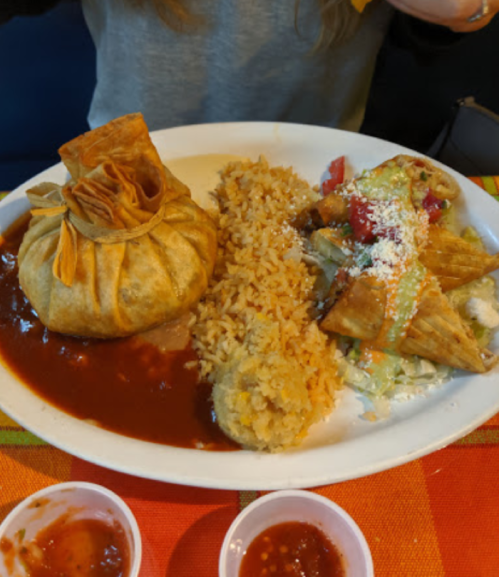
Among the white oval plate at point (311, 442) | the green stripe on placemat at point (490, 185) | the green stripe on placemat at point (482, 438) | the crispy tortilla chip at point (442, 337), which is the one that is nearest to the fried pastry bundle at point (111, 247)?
the white oval plate at point (311, 442)

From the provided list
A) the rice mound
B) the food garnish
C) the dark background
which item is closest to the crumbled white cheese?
the food garnish

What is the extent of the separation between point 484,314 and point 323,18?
4.28 ft

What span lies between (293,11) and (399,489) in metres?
1.76

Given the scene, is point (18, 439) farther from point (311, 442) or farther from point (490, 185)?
point (490, 185)

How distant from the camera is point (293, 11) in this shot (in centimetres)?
196

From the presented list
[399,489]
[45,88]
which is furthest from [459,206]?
[45,88]

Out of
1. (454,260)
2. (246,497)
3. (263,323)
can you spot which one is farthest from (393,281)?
(246,497)

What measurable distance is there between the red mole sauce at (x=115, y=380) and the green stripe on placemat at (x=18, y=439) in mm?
122

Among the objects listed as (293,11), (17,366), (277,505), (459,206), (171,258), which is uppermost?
(293,11)

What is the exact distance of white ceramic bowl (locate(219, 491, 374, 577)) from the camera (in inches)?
40.8

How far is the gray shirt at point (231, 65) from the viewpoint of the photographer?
2.00m

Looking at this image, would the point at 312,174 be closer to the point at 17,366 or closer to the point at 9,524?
the point at 17,366

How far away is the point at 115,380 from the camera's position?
1472 mm

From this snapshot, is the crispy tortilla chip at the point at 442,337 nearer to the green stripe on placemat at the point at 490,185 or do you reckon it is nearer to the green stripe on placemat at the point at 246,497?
the green stripe on placemat at the point at 246,497
